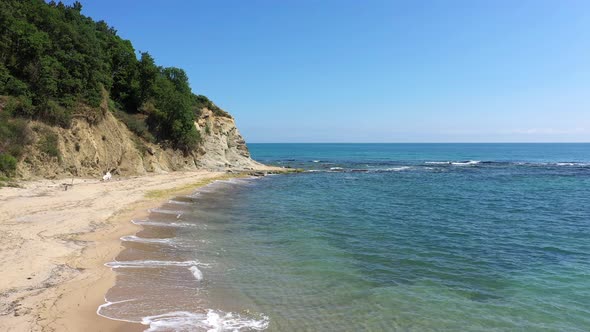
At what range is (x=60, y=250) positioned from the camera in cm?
1327

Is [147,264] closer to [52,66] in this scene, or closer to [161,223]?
[161,223]

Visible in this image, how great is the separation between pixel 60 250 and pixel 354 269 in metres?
10.2

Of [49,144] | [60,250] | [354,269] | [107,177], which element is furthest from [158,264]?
[107,177]

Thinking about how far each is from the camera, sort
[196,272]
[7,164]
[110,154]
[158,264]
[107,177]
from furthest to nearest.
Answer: [110,154], [107,177], [7,164], [158,264], [196,272]

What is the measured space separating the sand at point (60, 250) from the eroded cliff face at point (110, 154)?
227 centimetres

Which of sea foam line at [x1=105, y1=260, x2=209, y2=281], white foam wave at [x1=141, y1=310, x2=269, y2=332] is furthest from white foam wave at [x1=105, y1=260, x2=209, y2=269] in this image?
white foam wave at [x1=141, y1=310, x2=269, y2=332]

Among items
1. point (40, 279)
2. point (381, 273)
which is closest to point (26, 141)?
point (40, 279)

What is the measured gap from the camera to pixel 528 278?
1319 cm

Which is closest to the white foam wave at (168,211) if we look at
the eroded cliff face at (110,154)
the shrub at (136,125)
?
the eroded cliff face at (110,154)

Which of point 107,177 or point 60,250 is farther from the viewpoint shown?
point 107,177

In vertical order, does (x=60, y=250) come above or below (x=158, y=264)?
above

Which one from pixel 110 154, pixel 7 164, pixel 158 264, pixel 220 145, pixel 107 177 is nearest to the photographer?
pixel 158 264

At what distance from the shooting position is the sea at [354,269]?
32.3 ft

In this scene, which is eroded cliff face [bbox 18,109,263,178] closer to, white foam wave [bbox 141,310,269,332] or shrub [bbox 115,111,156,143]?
shrub [bbox 115,111,156,143]
